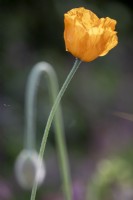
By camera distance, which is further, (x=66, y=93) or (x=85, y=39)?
(x=66, y=93)

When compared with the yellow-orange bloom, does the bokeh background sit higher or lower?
lower

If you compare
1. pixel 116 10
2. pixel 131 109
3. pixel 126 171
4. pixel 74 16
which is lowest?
pixel 131 109

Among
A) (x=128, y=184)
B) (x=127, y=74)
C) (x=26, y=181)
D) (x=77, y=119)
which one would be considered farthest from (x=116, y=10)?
(x=26, y=181)

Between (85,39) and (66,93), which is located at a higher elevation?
(85,39)

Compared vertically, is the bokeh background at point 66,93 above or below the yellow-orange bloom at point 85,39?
below

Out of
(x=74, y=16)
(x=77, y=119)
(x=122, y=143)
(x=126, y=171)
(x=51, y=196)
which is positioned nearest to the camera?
(x=74, y=16)

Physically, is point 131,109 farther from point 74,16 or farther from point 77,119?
point 74,16

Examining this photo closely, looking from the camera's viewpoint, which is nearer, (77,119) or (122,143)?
(122,143)

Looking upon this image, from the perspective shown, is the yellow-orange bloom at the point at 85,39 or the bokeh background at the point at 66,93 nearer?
the yellow-orange bloom at the point at 85,39
